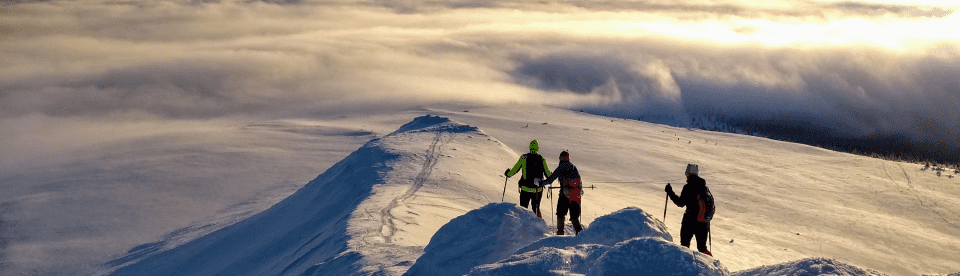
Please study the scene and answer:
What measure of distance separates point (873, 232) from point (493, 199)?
14.8 meters

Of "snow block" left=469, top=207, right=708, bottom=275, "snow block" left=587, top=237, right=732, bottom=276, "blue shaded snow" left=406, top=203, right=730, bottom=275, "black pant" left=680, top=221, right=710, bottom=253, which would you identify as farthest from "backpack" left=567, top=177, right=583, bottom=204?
"snow block" left=587, top=237, right=732, bottom=276

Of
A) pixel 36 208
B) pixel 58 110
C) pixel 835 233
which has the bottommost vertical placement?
pixel 58 110

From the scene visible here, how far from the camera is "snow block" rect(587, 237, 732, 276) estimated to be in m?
7.69

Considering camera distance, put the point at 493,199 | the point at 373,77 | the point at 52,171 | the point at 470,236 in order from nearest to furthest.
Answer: the point at 470,236, the point at 493,199, the point at 52,171, the point at 373,77

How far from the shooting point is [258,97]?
176000 mm

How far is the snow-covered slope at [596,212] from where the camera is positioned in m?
10.7

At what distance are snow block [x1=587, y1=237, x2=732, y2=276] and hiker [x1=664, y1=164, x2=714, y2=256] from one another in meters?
2.87

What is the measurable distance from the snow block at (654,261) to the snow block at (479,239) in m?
2.46

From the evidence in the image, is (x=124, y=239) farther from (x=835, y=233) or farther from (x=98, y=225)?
(x=835, y=233)

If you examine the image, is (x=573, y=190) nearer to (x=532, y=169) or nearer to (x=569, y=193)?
(x=569, y=193)

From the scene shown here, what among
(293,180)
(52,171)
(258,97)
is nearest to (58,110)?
(258,97)

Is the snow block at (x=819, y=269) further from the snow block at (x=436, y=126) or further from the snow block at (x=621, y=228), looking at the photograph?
the snow block at (x=436, y=126)

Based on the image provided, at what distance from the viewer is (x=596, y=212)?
2192 centimetres

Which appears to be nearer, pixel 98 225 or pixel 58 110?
pixel 98 225
